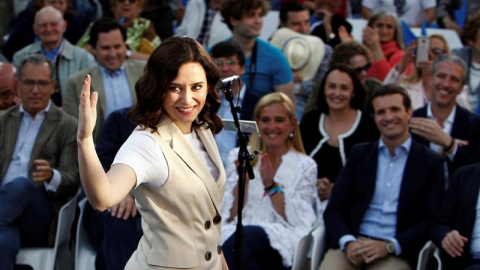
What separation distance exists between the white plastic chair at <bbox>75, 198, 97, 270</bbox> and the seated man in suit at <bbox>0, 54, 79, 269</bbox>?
0.18 m

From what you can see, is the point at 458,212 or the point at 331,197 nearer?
the point at 458,212

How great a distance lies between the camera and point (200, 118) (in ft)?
10.3

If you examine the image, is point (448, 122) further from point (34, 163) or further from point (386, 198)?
point (34, 163)

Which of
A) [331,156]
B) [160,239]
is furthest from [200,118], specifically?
[331,156]

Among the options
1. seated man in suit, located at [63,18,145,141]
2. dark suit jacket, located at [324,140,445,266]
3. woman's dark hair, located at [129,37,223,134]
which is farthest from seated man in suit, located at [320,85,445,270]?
woman's dark hair, located at [129,37,223,134]

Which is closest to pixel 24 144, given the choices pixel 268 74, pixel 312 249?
pixel 268 74

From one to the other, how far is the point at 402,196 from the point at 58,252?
2.27 meters

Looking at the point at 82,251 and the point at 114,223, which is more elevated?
the point at 114,223

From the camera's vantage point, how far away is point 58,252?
18.2ft

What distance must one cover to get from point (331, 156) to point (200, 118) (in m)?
2.81

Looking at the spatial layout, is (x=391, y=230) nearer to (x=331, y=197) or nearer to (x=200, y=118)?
(x=331, y=197)

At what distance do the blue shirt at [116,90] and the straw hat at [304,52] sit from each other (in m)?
1.53

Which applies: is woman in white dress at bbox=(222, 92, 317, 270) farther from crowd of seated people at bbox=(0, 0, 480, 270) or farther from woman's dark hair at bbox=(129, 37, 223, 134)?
woman's dark hair at bbox=(129, 37, 223, 134)

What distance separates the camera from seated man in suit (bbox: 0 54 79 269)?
212 inches
